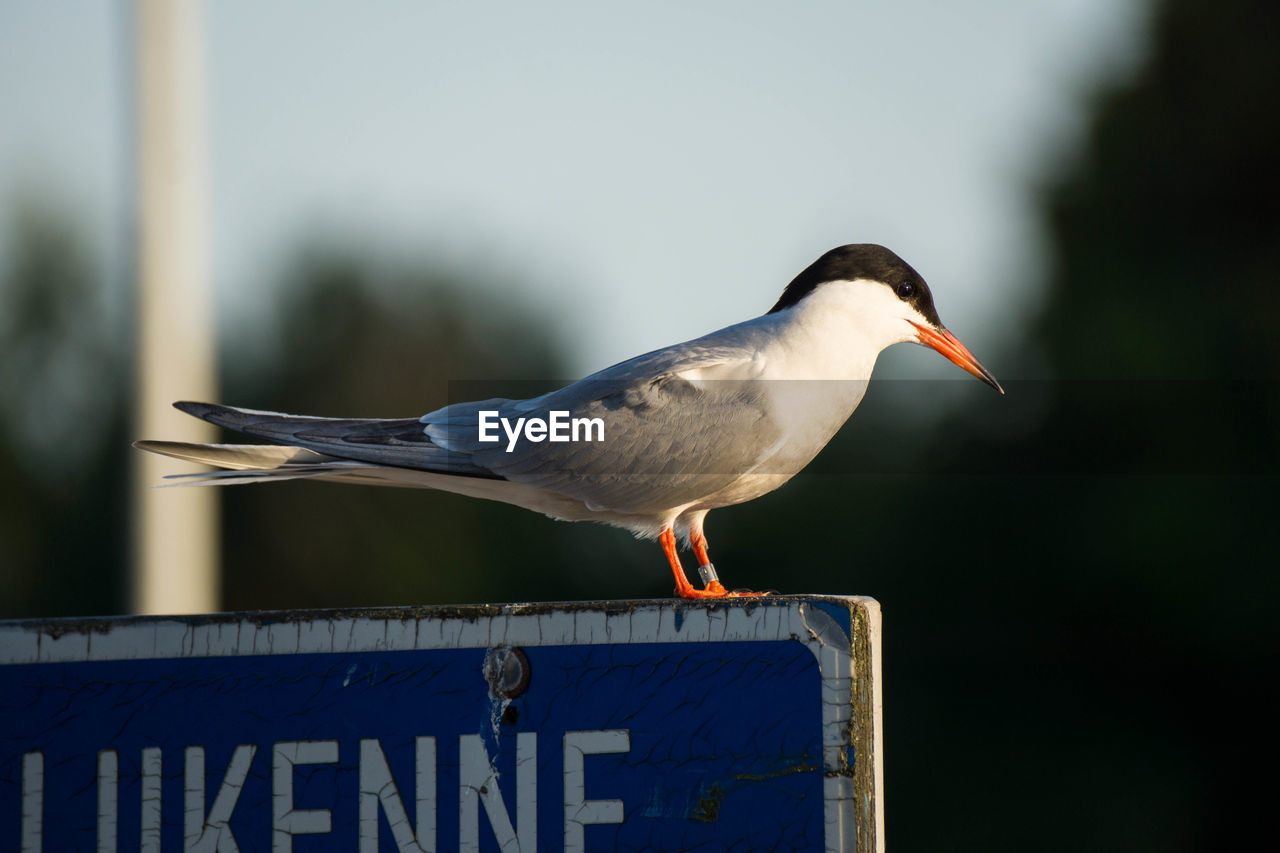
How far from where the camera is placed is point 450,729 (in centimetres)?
216

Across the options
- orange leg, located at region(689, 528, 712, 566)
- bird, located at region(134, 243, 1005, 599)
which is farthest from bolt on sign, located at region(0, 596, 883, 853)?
orange leg, located at region(689, 528, 712, 566)

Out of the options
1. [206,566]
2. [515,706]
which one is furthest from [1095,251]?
[515,706]

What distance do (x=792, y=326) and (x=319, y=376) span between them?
23508mm

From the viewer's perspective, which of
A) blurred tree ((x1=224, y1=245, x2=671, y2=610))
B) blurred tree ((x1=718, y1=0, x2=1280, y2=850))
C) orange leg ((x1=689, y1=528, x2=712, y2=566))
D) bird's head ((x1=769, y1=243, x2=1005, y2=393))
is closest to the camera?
orange leg ((x1=689, y1=528, x2=712, y2=566))

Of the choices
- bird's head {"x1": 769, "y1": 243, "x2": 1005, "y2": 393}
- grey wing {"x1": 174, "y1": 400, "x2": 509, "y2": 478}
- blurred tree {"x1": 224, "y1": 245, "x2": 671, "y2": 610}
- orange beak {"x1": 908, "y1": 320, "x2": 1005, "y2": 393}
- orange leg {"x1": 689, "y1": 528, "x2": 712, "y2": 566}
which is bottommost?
orange leg {"x1": 689, "y1": 528, "x2": 712, "y2": 566}

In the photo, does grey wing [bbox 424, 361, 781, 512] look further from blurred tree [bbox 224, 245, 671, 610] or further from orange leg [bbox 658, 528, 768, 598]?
blurred tree [bbox 224, 245, 671, 610]

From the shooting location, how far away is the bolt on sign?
80.0 inches

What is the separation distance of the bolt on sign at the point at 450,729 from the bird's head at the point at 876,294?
71.8 inches

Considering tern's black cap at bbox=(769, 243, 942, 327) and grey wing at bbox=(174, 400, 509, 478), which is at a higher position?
tern's black cap at bbox=(769, 243, 942, 327)

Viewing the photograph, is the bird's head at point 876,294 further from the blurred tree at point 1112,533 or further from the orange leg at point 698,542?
the blurred tree at point 1112,533

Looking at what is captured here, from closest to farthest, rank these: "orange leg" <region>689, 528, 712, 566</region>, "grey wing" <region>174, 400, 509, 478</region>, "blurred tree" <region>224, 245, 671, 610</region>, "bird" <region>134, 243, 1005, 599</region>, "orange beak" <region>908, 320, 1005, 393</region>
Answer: "grey wing" <region>174, 400, 509, 478</region>
"bird" <region>134, 243, 1005, 599</region>
"orange leg" <region>689, 528, 712, 566</region>
"orange beak" <region>908, 320, 1005, 393</region>
"blurred tree" <region>224, 245, 671, 610</region>

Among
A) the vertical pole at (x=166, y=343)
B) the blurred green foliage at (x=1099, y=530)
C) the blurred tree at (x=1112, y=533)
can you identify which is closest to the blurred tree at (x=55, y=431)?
the blurred green foliage at (x=1099, y=530)

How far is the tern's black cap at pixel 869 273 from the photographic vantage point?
383cm

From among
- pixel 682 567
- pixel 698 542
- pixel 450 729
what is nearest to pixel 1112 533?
pixel 698 542
